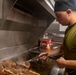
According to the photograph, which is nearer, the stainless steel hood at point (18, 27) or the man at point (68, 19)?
the man at point (68, 19)

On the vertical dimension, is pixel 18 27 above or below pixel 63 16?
below

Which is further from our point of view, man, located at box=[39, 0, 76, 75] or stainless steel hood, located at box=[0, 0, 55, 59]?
stainless steel hood, located at box=[0, 0, 55, 59]

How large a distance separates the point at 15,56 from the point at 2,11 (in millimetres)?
975

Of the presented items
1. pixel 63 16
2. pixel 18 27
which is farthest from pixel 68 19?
pixel 18 27

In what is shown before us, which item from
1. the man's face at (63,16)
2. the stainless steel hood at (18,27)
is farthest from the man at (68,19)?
the stainless steel hood at (18,27)

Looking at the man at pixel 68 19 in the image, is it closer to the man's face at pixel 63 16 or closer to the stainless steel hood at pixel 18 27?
the man's face at pixel 63 16

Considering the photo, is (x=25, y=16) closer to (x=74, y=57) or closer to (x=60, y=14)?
(x=60, y=14)

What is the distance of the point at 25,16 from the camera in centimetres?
213

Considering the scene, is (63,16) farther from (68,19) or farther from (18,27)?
(18,27)

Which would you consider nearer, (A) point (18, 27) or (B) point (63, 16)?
(B) point (63, 16)

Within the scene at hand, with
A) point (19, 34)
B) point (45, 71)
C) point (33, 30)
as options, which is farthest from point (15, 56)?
point (33, 30)

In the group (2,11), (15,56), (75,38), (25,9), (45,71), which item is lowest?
(45,71)

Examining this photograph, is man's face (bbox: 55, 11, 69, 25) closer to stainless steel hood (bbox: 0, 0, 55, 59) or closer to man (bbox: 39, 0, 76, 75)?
man (bbox: 39, 0, 76, 75)

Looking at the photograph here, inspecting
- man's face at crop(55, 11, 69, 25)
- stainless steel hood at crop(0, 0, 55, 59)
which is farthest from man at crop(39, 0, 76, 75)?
stainless steel hood at crop(0, 0, 55, 59)
